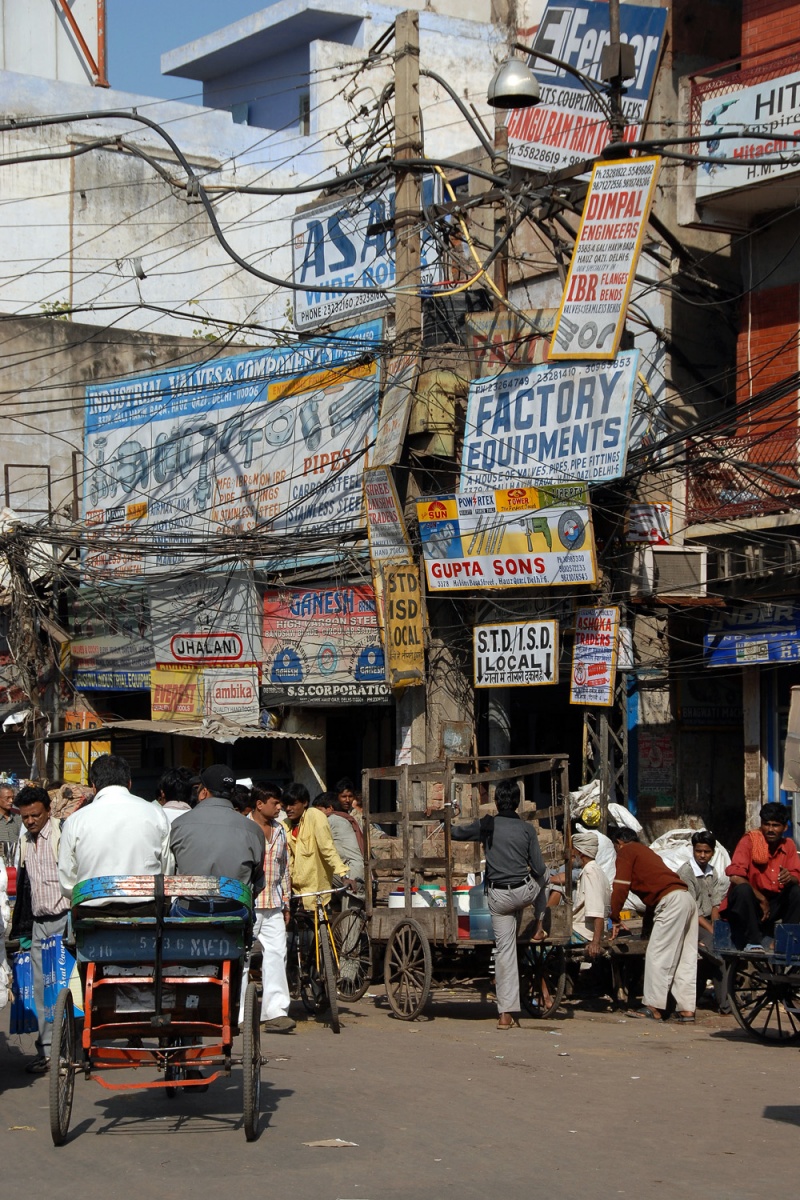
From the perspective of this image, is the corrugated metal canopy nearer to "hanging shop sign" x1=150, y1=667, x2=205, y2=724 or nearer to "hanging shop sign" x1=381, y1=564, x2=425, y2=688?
"hanging shop sign" x1=150, y1=667, x2=205, y2=724

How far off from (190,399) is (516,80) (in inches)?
417

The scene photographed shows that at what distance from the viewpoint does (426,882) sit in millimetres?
13375

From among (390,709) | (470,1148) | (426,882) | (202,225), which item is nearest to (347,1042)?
(426,882)

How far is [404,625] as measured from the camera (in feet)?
59.3

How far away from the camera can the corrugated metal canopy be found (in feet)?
64.3

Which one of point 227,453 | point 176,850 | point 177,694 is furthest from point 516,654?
point 176,850

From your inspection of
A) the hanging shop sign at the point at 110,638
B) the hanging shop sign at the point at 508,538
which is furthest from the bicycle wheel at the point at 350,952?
the hanging shop sign at the point at 110,638

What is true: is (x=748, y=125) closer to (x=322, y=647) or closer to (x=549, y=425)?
(x=549, y=425)

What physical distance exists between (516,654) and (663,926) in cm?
593

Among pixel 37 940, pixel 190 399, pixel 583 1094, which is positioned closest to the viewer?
pixel 583 1094

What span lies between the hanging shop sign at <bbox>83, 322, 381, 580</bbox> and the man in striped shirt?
1026cm

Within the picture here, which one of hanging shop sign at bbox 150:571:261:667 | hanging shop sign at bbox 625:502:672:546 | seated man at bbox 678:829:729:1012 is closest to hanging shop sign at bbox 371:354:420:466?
hanging shop sign at bbox 625:502:672:546

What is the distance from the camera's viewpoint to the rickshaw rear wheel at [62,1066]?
23.3ft

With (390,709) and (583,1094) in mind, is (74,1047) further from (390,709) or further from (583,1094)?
(390,709)
